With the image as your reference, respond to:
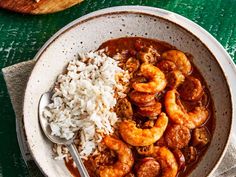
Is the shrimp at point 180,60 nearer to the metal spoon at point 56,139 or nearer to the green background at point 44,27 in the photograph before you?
the green background at point 44,27

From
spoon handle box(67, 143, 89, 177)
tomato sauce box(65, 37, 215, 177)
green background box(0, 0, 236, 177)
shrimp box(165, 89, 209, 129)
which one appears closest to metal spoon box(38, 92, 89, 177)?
spoon handle box(67, 143, 89, 177)

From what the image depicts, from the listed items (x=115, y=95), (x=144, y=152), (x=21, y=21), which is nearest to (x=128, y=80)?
(x=115, y=95)

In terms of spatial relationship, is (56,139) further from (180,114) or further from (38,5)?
(38,5)

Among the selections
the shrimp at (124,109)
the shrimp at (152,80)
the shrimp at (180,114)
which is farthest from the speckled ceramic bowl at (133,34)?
the shrimp at (124,109)

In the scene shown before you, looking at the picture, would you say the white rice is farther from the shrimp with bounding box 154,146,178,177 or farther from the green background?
the green background

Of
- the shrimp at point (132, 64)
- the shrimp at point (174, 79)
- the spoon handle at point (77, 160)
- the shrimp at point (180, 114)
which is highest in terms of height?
the shrimp at point (174, 79)

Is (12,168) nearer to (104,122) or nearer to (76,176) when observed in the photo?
(76,176)
